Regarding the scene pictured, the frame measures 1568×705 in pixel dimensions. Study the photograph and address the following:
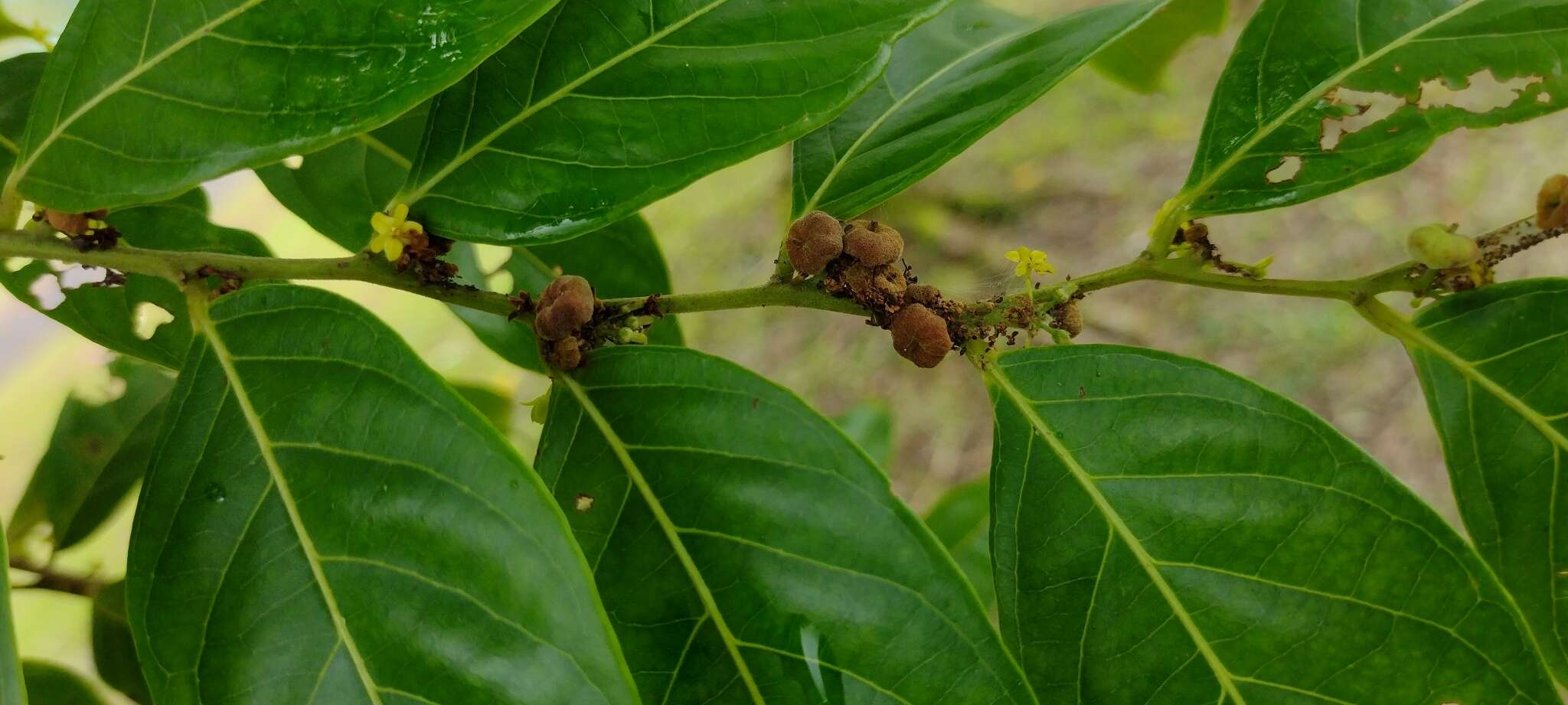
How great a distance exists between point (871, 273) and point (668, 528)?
0.34 meters

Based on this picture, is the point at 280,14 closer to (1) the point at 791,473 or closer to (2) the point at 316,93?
(2) the point at 316,93

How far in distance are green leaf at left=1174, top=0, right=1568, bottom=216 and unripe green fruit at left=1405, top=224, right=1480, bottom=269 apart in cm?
9

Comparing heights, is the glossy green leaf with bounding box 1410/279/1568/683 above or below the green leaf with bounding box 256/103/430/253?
below

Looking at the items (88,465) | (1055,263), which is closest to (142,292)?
(88,465)

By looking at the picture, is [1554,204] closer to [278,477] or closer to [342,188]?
[278,477]

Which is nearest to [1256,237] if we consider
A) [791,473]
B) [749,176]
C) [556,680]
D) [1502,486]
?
[749,176]

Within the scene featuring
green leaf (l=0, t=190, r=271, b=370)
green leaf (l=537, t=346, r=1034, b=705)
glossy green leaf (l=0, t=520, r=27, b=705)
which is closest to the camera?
glossy green leaf (l=0, t=520, r=27, b=705)

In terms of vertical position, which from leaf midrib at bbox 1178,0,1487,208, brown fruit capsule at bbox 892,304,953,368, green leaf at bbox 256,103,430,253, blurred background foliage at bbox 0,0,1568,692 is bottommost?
brown fruit capsule at bbox 892,304,953,368

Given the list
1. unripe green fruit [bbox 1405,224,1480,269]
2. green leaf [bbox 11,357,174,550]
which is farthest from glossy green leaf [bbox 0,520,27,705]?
unripe green fruit [bbox 1405,224,1480,269]

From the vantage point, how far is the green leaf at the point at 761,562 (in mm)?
974

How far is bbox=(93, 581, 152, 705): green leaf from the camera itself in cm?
164

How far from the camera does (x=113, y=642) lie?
1.65 m

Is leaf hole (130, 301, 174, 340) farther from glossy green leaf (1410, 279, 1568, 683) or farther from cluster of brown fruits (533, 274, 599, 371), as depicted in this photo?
glossy green leaf (1410, 279, 1568, 683)

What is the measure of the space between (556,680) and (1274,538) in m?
0.71
